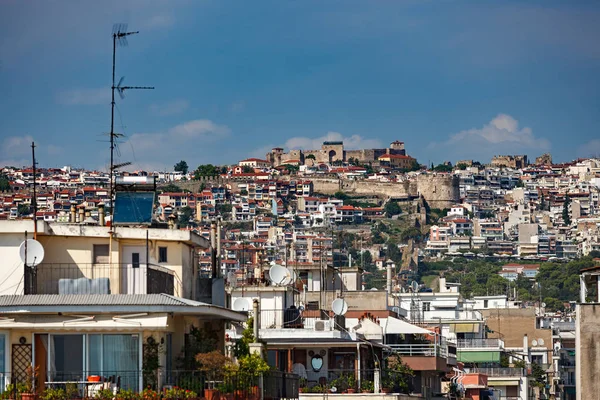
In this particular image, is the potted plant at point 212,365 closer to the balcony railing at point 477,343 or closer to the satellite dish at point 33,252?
the satellite dish at point 33,252

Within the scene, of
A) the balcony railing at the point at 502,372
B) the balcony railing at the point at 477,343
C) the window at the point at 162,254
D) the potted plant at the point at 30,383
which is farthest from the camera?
the balcony railing at the point at 477,343

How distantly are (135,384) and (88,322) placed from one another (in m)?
1.02

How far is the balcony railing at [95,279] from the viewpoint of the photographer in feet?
74.1

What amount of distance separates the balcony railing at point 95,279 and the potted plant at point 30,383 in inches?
77.2

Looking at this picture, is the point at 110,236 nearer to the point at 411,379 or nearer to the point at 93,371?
the point at 93,371

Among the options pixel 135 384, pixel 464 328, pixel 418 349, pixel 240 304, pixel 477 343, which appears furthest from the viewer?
pixel 464 328

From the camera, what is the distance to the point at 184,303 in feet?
69.3

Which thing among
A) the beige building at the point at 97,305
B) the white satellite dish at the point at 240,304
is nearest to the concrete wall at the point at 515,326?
the white satellite dish at the point at 240,304

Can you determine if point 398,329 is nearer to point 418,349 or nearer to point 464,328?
point 418,349

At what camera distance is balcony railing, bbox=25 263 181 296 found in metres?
22.6

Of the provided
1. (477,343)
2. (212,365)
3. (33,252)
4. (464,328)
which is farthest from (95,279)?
(464,328)

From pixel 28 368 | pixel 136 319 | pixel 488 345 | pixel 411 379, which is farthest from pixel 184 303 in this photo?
pixel 488 345

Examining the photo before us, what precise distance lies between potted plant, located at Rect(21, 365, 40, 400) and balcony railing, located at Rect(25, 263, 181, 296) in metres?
1.96

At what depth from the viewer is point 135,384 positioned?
20.8 m
